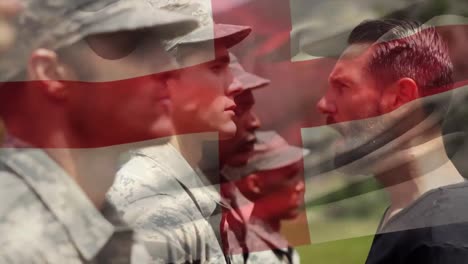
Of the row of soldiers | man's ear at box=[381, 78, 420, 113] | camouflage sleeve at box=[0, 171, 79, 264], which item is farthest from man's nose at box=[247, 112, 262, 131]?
camouflage sleeve at box=[0, 171, 79, 264]

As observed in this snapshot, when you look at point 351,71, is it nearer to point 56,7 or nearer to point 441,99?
point 441,99

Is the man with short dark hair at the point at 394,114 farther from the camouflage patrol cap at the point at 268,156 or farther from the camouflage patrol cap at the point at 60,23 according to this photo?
the camouflage patrol cap at the point at 60,23

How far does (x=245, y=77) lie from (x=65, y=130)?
0.31 meters

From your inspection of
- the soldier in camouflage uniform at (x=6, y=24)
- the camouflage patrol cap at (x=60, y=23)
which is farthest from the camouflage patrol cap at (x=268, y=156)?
the soldier in camouflage uniform at (x=6, y=24)

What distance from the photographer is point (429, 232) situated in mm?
1208

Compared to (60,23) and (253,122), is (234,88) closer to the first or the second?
(253,122)

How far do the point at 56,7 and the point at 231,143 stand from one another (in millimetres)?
352

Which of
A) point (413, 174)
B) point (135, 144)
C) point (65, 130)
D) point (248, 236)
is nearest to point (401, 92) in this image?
point (413, 174)

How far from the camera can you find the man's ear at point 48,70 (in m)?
1.08

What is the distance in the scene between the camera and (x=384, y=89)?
4.15ft

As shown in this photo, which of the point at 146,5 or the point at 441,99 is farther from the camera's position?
the point at 441,99

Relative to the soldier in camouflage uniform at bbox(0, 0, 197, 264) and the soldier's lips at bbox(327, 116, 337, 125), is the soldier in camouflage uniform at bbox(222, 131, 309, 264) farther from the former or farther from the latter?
the soldier in camouflage uniform at bbox(0, 0, 197, 264)

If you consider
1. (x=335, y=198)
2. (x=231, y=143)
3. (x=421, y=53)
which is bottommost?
(x=335, y=198)

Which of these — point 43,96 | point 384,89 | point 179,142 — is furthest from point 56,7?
point 384,89
